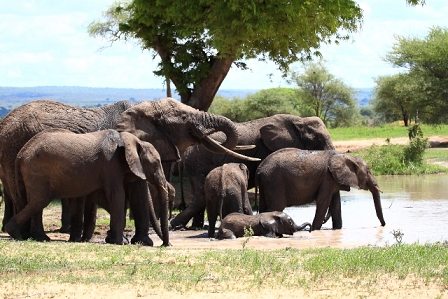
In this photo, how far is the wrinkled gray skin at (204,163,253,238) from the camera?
50.0 ft

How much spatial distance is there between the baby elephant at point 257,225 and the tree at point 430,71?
109ft

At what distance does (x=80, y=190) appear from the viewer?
503 inches

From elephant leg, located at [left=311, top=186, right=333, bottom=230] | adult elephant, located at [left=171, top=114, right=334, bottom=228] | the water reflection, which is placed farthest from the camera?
adult elephant, located at [left=171, top=114, right=334, bottom=228]

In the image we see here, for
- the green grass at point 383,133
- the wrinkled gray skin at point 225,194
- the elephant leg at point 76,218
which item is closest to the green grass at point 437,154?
the green grass at point 383,133

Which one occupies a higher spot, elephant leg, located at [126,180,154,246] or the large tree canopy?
the large tree canopy

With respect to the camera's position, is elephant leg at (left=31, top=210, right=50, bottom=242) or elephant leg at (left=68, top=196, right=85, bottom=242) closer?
elephant leg at (left=31, top=210, right=50, bottom=242)

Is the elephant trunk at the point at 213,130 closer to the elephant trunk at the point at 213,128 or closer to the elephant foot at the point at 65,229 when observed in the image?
the elephant trunk at the point at 213,128

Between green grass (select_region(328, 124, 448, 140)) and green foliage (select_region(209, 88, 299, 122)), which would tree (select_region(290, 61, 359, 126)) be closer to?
green foliage (select_region(209, 88, 299, 122))

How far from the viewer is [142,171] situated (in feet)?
41.9

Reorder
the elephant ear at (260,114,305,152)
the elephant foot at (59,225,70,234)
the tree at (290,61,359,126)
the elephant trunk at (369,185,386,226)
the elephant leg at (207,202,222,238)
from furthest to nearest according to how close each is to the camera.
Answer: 1. the tree at (290,61,359,126)
2. the elephant ear at (260,114,305,152)
3. the elephant trunk at (369,185,386,226)
4. the elephant foot at (59,225,70,234)
5. the elephant leg at (207,202,222,238)

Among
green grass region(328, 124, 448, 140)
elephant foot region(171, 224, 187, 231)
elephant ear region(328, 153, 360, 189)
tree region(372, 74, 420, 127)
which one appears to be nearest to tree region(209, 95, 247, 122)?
tree region(372, 74, 420, 127)

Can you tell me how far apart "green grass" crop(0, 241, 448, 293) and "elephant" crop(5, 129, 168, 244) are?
6.20ft

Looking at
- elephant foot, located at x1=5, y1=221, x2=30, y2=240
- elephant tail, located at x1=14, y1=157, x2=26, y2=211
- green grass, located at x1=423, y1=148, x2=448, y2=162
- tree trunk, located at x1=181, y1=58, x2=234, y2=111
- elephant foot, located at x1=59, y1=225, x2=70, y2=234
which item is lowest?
green grass, located at x1=423, y1=148, x2=448, y2=162

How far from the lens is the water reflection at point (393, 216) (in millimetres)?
14531
